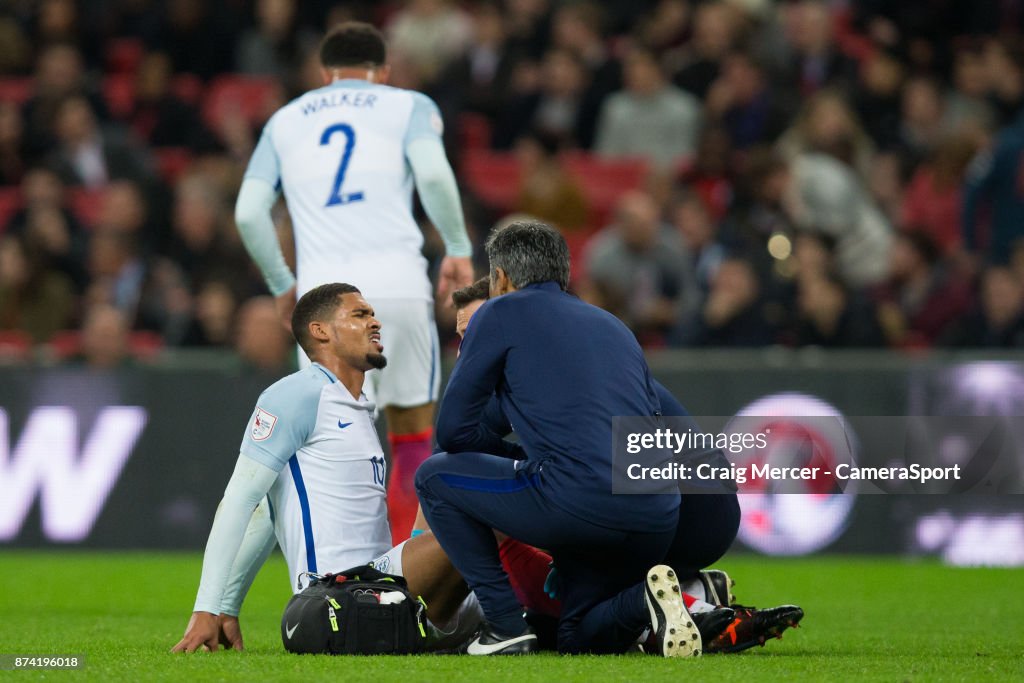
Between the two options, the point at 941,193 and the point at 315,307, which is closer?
the point at 315,307

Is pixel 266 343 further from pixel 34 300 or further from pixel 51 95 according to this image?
pixel 51 95

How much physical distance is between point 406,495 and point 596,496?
2455mm

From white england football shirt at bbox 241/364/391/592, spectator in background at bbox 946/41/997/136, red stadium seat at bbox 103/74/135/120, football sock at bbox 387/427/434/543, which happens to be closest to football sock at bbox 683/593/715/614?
A: white england football shirt at bbox 241/364/391/592

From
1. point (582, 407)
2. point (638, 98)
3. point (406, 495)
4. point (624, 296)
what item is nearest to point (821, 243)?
point (624, 296)

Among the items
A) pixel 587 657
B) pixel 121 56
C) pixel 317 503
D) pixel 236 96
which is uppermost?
pixel 121 56

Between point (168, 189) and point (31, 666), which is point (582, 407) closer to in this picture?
point (31, 666)

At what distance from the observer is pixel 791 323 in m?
11.1

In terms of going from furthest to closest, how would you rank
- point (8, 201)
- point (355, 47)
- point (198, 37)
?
point (198, 37) < point (8, 201) < point (355, 47)

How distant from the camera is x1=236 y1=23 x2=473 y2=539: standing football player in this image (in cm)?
719

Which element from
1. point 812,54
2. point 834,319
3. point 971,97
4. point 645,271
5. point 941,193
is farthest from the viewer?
point 812,54

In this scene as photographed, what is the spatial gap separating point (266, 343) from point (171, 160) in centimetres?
473

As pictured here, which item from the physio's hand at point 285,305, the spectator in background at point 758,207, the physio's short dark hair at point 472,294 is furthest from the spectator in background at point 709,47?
the physio's short dark hair at point 472,294

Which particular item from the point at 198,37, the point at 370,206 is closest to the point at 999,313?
the point at 370,206

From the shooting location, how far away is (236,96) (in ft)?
50.5
